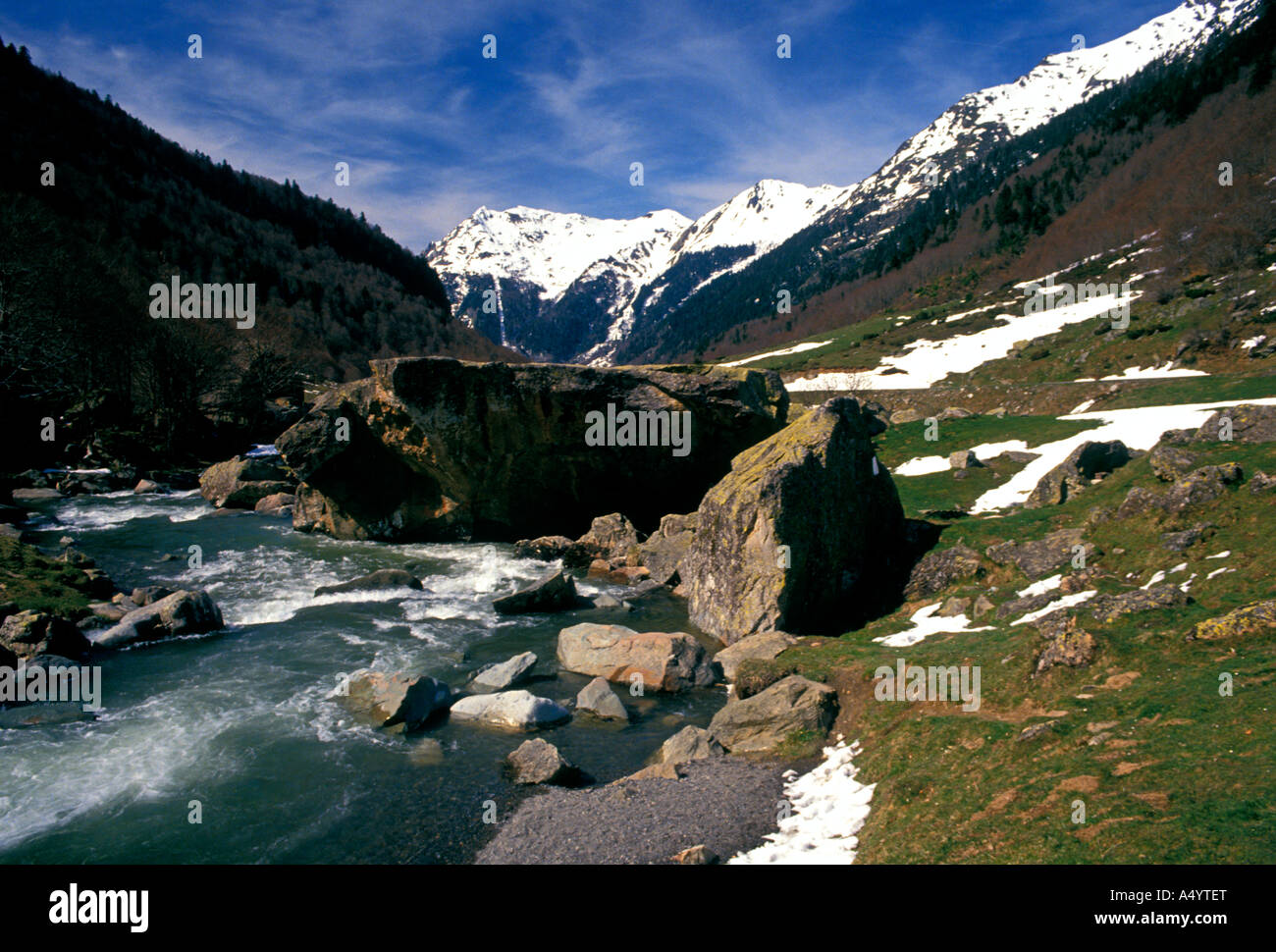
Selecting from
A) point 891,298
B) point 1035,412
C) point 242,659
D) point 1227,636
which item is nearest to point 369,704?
point 242,659

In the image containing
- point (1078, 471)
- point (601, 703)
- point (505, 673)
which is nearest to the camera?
point (601, 703)

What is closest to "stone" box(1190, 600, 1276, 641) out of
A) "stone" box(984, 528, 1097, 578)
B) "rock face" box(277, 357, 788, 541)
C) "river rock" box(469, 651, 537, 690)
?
"stone" box(984, 528, 1097, 578)

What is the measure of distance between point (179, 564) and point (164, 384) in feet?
121

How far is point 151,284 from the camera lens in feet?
261

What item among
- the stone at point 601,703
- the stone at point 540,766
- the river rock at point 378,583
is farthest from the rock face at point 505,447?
the stone at point 540,766

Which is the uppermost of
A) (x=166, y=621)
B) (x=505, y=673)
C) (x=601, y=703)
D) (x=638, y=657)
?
(x=166, y=621)

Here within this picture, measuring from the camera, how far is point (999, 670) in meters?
13.6

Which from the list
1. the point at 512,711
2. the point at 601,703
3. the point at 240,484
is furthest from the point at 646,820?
the point at 240,484

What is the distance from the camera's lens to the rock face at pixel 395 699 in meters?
16.0

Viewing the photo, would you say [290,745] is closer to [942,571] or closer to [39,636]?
[39,636]

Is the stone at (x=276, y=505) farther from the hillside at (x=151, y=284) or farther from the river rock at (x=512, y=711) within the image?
the river rock at (x=512, y=711)

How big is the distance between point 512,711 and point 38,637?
13927 mm

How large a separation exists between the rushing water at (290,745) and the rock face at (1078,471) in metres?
15.1

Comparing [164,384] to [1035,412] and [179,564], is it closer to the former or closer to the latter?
[179,564]
